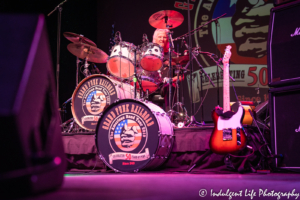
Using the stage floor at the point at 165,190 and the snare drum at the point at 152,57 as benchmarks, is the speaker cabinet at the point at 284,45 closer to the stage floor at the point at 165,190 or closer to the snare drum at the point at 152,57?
the stage floor at the point at 165,190

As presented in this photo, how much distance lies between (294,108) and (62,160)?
2.41 meters

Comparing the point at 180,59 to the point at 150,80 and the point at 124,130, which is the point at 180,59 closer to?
the point at 150,80

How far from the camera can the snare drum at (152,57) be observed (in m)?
4.80

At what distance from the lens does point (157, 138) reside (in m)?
3.10

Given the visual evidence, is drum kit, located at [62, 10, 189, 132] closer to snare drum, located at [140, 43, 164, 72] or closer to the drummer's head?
snare drum, located at [140, 43, 164, 72]

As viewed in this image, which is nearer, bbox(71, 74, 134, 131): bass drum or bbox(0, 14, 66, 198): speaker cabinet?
bbox(0, 14, 66, 198): speaker cabinet

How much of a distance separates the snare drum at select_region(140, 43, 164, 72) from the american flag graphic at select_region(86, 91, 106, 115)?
1.04m

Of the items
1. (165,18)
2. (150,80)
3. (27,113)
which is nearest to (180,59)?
(150,80)

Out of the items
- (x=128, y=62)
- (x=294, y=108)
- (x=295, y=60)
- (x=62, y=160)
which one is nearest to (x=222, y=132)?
(x=294, y=108)

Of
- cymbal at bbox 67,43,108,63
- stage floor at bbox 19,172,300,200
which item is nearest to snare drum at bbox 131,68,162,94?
cymbal at bbox 67,43,108,63

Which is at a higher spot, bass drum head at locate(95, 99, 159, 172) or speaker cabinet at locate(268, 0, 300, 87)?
speaker cabinet at locate(268, 0, 300, 87)

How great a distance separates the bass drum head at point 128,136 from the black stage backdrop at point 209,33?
8.83ft

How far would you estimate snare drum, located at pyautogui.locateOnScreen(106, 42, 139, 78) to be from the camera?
4.96 metres

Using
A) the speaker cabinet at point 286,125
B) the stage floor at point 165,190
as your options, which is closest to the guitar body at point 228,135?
the speaker cabinet at point 286,125
